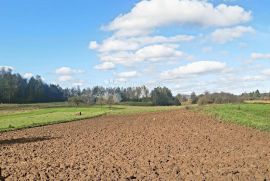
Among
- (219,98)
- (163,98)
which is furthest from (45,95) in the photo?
(219,98)

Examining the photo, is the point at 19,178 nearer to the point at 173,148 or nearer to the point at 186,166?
the point at 186,166

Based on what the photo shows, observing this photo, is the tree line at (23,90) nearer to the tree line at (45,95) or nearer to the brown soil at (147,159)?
the tree line at (45,95)

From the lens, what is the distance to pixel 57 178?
51.9ft

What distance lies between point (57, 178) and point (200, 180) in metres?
4.80

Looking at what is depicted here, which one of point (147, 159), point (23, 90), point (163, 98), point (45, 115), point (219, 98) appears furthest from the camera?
point (23, 90)

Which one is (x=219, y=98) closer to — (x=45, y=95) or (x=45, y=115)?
(x=45, y=115)

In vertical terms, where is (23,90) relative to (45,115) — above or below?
above

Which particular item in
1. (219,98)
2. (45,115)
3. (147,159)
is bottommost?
(147,159)

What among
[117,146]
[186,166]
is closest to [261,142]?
[117,146]

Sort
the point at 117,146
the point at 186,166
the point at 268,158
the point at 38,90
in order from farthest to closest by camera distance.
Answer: the point at 38,90 → the point at 117,146 → the point at 268,158 → the point at 186,166

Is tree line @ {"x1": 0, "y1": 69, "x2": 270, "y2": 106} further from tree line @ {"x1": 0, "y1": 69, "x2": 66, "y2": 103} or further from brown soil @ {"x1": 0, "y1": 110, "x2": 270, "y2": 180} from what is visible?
brown soil @ {"x1": 0, "y1": 110, "x2": 270, "y2": 180}

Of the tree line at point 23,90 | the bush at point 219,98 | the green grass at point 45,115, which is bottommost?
the green grass at point 45,115

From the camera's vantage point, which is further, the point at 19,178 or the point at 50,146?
the point at 50,146

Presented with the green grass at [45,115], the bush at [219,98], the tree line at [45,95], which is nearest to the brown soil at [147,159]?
the green grass at [45,115]
